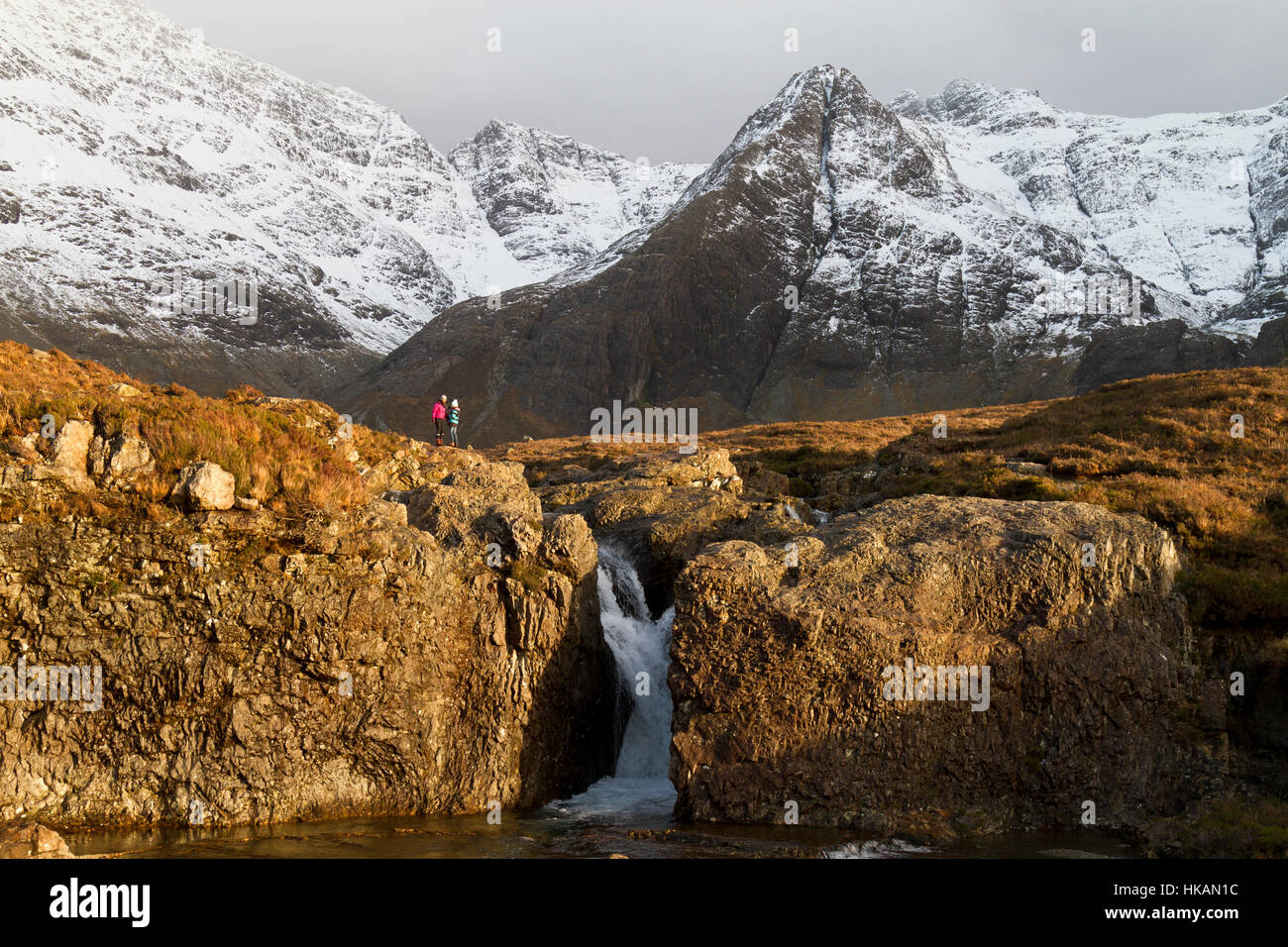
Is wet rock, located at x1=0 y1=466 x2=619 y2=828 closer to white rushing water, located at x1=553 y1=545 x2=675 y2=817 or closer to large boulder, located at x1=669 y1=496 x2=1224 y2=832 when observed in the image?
white rushing water, located at x1=553 y1=545 x2=675 y2=817

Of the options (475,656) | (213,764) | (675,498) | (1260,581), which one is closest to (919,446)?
(675,498)

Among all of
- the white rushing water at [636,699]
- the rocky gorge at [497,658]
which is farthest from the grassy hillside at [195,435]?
the white rushing water at [636,699]

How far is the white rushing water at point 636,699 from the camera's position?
21.6 meters

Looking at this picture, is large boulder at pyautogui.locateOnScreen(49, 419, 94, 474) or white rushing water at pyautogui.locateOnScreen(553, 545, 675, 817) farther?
white rushing water at pyautogui.locateOnScreen(553, 545, 675, 817)

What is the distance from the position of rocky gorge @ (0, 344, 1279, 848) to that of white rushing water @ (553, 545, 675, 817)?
4.11ft

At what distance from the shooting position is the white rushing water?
70.7ft

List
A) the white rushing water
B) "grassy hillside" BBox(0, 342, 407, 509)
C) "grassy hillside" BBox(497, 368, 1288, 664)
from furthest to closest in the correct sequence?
"grassy hillside" BBox(497, 368, 1288, 664) → the white rushing water → "grassy hillside" BBox(0, 342, 407, 509)

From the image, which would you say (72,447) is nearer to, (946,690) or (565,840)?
(565,840)

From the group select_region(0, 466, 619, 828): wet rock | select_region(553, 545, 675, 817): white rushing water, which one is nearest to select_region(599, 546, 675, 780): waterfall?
select_region(553, 545, 675, 817): white rushing water

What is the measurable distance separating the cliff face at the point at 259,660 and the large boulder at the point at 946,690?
3936 mm

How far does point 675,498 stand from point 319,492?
42.3 ft

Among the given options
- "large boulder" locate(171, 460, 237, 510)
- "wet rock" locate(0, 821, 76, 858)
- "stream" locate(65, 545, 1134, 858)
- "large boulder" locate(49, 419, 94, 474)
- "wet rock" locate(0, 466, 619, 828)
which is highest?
"large boulder" locate(49, 419, 94, 474)

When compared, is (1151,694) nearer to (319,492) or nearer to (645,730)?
(645,730)

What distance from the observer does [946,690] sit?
19.4m
